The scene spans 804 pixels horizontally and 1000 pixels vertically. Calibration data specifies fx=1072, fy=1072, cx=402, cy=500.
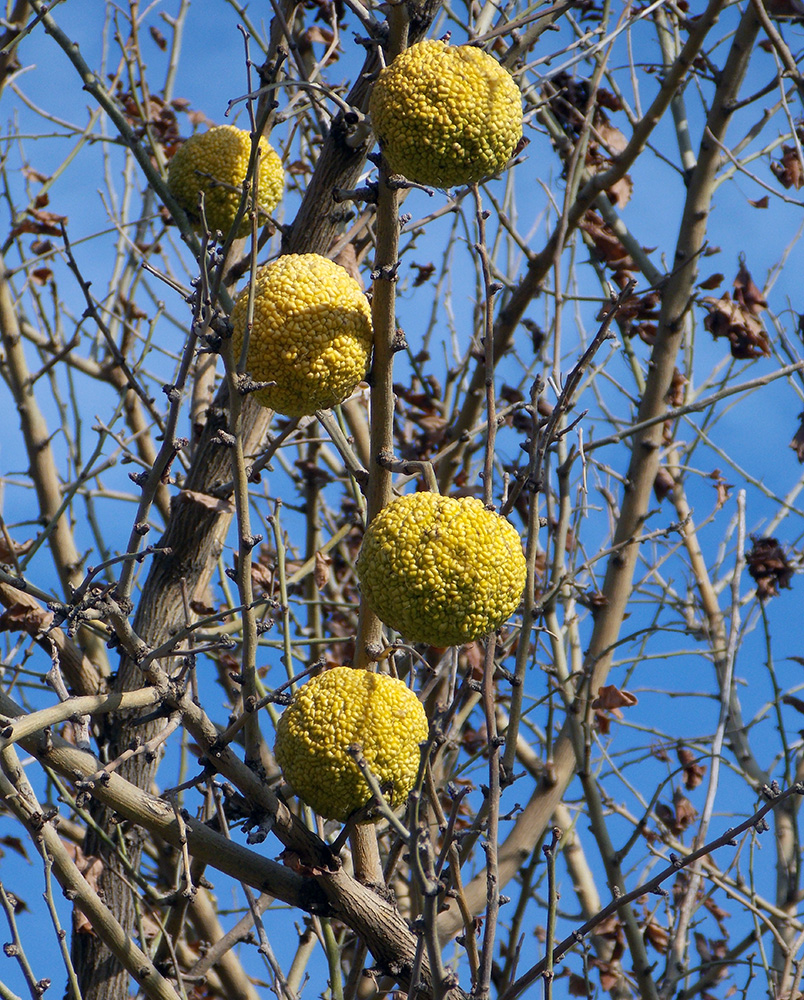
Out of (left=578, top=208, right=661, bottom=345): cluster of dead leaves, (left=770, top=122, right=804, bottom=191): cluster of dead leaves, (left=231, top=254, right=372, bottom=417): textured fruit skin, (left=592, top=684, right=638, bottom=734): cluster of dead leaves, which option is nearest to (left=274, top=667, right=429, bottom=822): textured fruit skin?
(left=231, top=254, right=372, bottom=417): textured fruit skin

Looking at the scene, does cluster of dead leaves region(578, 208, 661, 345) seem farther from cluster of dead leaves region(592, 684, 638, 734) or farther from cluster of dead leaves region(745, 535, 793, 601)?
cluster of dead leaves region(592, 684, 638, 734)

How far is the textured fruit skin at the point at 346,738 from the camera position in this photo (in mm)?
1890

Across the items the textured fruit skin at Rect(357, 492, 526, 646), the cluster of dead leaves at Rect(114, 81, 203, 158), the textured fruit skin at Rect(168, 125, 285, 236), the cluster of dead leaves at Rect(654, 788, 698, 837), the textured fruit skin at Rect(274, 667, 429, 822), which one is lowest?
the textured fruit skin at Rect(274, 667, 429, 822)

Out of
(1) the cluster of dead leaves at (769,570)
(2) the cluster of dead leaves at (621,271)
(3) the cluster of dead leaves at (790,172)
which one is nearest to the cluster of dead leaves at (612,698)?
(1) the cluster of dead leaves at (769,570)

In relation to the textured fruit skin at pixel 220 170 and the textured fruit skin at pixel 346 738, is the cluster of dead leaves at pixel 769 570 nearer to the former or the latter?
the textured fruit skin at pixel 220 170

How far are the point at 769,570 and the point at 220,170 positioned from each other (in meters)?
2.33

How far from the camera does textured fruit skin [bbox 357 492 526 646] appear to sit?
1.76m

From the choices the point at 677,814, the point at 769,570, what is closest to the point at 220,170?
the point at 769,570

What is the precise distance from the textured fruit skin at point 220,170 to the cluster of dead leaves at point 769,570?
83.6 inches

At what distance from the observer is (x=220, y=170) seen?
2.98m

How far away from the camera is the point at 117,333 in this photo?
17.2 feet

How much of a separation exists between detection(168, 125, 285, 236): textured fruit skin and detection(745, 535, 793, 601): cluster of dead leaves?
2.12m

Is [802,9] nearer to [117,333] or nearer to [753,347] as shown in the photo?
[753,347]

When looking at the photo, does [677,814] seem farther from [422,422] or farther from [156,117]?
[156,117]
